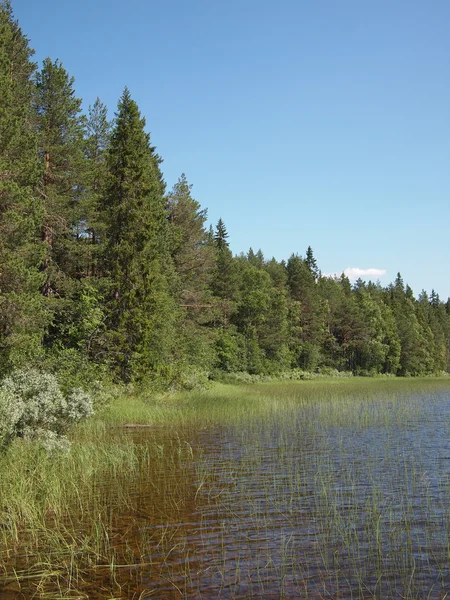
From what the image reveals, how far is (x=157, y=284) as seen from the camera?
3331 centimetres

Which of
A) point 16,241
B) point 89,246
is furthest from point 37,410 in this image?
point 89,246

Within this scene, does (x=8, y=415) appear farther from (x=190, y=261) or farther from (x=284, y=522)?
(x=190, y=261)

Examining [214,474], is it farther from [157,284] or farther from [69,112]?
[69,112]

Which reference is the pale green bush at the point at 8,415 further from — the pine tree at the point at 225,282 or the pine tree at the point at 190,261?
the pine tree at the point at 225,282

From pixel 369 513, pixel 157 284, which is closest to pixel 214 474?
pixel 369 513

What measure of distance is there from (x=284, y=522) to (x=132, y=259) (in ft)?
79.0

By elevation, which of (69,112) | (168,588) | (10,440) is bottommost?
(168,588)

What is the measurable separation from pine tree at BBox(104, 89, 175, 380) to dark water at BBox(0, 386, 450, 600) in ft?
44.6

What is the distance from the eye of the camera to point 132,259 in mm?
31812

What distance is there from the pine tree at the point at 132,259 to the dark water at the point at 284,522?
13.6 meters

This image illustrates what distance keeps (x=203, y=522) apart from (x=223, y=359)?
50.8 meters

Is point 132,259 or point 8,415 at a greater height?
point 132,259

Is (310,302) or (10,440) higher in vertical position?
(310,302)

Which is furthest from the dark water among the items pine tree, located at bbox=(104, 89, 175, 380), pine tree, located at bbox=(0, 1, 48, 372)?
pine tree, located at bbox=(104, 89, 175, 380)
